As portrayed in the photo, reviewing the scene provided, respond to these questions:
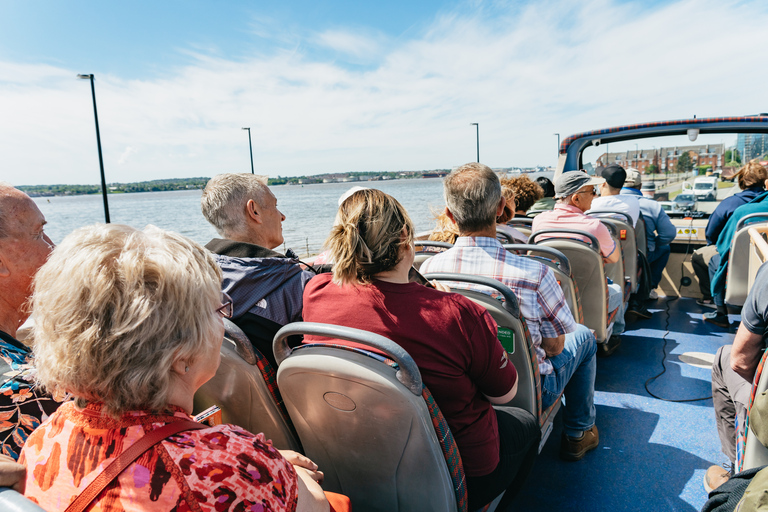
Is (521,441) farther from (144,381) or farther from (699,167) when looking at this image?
(699,167)

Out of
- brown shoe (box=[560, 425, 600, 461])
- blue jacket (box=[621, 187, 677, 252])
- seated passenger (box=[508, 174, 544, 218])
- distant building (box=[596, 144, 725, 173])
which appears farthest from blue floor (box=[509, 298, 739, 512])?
distant building (box=[596, 144, 725, 173])

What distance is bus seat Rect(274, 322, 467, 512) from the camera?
1.19 meters

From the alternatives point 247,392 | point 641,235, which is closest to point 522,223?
point 641,235

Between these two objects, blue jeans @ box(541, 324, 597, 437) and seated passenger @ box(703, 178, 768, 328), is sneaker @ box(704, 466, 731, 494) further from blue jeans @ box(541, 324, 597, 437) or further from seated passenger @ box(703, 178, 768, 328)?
seated passenger @ box(703, 178, 768, 328)

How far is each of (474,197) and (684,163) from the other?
4.95 m

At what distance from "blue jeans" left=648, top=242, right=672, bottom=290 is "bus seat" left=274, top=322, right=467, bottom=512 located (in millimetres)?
4427

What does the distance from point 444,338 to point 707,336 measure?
367 cm

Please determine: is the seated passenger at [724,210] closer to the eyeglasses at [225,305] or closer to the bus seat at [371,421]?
the bus seat at [371,421]

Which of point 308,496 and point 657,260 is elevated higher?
point 308,496

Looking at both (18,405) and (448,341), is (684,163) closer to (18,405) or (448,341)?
(448,341)

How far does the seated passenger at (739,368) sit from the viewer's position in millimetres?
1604

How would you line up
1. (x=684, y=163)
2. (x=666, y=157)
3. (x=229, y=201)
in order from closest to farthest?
(x=229, y=201) < (x=684, y=163) < (x=666, y=157)

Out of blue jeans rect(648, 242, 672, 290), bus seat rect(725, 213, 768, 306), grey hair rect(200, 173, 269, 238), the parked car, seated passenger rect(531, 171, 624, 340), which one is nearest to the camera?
grey hair rect(200, 173, 269, 238)

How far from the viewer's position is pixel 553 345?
6.70ft
